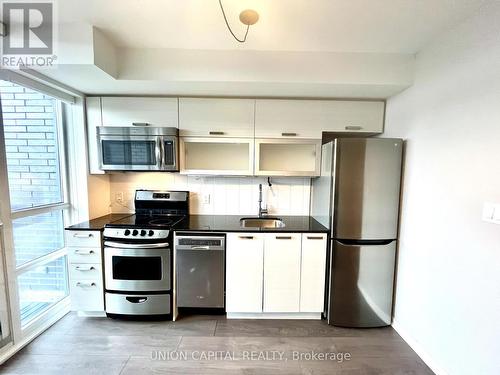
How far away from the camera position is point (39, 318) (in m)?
2.02

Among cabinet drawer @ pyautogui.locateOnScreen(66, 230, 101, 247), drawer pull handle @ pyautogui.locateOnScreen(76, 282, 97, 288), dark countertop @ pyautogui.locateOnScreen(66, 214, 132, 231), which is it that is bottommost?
drawer pull handle @ pyautogui.locateOnScreen(76, 282, 97, 288)

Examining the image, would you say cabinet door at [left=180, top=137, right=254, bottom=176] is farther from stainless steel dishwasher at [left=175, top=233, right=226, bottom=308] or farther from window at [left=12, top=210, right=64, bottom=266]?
window at [left=12, top=210, right=64, bottom=266]

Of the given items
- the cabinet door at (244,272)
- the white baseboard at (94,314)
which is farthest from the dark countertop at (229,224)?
the white baseboard at (94,314)

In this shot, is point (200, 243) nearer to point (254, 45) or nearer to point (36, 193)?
point (36, 193)

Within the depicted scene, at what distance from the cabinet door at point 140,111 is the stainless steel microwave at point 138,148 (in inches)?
3.9

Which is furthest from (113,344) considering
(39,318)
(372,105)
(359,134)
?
(372,105)

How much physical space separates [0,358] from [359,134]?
3.75 metres

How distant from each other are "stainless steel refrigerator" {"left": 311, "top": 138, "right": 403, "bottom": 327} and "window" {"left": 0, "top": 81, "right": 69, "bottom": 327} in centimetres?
275

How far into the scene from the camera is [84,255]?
2.11 m

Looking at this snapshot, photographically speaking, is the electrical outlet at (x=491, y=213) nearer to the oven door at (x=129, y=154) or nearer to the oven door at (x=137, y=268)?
the oven door at (x=137, y=268)

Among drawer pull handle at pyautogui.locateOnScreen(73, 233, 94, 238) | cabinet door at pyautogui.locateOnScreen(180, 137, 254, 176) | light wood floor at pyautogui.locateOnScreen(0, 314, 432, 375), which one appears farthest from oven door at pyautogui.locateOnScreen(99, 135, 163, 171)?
light wood floor at pyautogui.locateOnScreen(0, 314, 432, 375)

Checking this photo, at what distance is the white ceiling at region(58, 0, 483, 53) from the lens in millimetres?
1416

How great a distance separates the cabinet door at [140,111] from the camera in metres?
2.30

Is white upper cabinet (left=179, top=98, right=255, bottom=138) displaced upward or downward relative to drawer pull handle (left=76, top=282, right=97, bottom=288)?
upward
